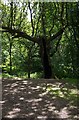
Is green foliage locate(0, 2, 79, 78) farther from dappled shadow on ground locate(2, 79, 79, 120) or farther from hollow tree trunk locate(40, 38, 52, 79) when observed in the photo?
dappled shadow on ground locate(2, 79, 79, 120)

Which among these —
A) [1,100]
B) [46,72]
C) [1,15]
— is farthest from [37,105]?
[1,15]

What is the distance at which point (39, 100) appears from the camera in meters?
7.39

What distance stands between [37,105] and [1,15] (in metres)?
14.5

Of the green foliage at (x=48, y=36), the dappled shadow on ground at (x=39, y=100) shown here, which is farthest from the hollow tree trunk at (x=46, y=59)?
the dappled shadow on ground at (x=39, y=100)

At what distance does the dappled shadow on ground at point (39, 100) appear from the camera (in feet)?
20.0

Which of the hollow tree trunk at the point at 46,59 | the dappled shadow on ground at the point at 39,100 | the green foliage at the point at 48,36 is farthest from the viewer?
the green foliage at the point at 48,36

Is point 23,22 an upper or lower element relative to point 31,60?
upper

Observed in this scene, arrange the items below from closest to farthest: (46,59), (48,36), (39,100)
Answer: (39,100), (46,59), (48,36)

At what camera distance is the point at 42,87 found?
30.1 ft

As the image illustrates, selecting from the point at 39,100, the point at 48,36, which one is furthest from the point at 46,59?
the point at 39,100

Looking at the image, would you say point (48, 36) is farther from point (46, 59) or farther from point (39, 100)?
point (39, 100)

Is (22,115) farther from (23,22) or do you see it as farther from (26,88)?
(23,22)

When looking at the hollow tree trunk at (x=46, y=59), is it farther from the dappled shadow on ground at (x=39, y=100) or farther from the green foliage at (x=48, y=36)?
the dappled shadow on ground at (x=39, y=100)

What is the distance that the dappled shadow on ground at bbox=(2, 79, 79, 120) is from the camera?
20.0ft
